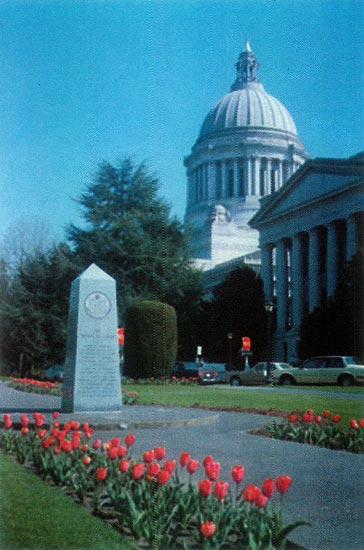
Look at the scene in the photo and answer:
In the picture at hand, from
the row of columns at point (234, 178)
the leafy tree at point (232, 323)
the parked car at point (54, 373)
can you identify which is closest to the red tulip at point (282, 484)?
the parked car at point (54, 373)

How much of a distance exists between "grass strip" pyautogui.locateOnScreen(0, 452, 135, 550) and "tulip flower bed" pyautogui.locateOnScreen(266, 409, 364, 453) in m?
3.86

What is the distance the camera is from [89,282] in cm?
1252

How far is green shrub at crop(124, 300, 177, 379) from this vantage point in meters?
30.5

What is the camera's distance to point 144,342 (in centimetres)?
3072

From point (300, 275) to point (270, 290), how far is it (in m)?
4.61

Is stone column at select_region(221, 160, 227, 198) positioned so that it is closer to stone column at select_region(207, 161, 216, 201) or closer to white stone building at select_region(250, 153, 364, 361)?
stone column at select_region(207, 161, 216, 201)

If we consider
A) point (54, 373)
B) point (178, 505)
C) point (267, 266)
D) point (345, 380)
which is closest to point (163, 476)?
point (178, 505)

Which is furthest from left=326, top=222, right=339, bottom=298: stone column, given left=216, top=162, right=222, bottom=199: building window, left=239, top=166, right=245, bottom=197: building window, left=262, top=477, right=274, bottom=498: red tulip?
left=262, top=477, right=274, bottom=498: red tulip

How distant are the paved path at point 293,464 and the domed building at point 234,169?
65.9 metres

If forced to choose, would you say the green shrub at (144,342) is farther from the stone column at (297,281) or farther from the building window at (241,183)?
the building window at (241,183)

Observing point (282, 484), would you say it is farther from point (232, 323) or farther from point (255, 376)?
point (232, 323)

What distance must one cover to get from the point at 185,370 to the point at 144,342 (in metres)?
8.17

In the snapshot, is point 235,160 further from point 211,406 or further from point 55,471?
point 55,471

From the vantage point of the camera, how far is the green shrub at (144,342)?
100ft
